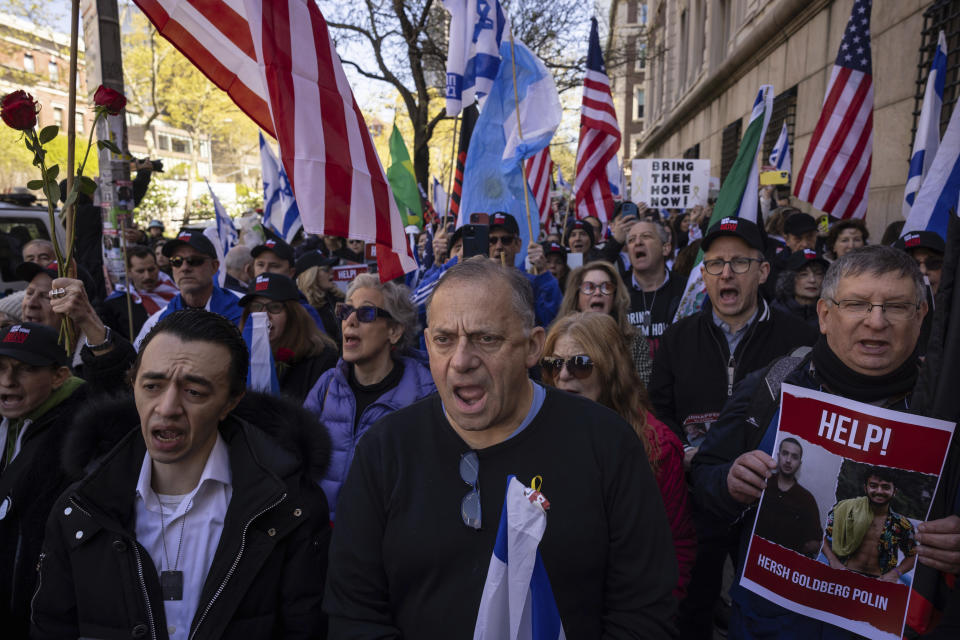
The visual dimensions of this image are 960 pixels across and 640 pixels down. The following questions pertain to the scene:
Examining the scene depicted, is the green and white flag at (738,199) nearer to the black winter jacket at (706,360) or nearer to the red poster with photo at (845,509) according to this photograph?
the black winter jacket at (706,360)

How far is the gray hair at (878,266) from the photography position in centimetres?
222

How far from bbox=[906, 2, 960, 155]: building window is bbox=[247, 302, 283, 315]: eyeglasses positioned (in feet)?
23.1

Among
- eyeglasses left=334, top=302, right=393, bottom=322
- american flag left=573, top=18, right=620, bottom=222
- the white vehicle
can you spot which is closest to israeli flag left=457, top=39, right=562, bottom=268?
american flag left=573, top=18, right=620, bottom=222

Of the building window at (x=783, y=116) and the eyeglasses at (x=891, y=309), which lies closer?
the eyeglasses at (x=891, y=309)

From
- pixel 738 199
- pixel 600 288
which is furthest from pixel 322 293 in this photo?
pixel 738 199

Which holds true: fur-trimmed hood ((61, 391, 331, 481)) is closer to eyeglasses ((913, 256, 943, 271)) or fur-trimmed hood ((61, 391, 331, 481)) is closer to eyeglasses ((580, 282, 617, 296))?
eyeglasses ((580, 282, 617, 296))

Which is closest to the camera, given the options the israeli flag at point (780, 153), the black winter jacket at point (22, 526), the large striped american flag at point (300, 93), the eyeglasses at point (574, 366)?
the black winter jacket at point (22, 526)

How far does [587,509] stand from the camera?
1812 mm

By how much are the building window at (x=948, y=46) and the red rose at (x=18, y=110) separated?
319 inches

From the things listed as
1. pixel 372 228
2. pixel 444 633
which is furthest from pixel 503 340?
pixel 372 228

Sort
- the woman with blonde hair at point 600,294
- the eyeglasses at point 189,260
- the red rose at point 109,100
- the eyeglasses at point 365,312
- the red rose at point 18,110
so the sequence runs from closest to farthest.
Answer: the red rose at point 18,110
the red rose at point 109,100
the eyeglasses at point 365,312
the woman with blonde hair at point 600,294
the eyeglasses at point 189,260

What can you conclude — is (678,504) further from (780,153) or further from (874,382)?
(780,153)

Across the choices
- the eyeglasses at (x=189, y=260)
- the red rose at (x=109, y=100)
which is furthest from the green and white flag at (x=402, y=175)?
the red rose at (x=109, y=100)

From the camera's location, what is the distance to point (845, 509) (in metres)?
2.04
